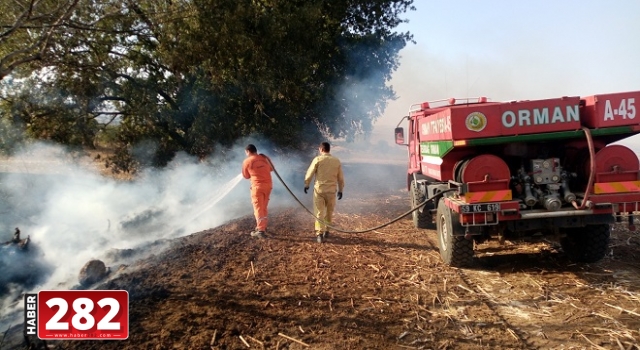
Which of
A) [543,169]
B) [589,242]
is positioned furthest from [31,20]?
[589,242]

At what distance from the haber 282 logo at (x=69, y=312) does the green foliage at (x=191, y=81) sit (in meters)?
6.98

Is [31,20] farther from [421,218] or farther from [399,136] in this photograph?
[421,218]

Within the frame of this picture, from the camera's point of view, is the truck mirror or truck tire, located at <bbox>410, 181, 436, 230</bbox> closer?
truck tire, located at <bbox>410, 181, 436, 230</bbox>

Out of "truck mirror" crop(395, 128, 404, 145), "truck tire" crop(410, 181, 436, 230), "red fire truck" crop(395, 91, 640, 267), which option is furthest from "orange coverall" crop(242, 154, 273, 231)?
"red fire truck" crop(395, 91, 640, 267)

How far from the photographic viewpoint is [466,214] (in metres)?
5.35

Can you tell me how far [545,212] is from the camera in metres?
5.31

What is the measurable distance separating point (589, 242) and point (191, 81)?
11.8m

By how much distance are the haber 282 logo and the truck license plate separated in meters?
3.88

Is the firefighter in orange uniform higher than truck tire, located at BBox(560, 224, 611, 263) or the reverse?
higher

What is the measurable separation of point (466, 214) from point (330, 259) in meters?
2.25

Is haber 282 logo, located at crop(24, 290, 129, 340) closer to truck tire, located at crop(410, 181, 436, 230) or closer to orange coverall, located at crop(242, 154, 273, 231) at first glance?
orange coverall, located at crop(242, 154, 273, 231)

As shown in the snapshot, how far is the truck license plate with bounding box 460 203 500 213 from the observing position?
525 centimetres

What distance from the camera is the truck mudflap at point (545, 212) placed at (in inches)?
206

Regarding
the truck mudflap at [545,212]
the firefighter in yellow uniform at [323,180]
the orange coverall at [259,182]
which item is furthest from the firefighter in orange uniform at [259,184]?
the truck mudflap at [545,212]
